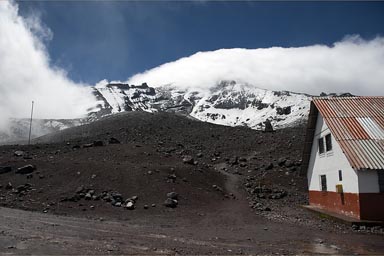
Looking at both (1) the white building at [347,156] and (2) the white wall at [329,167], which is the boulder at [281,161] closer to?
(1) the white building at [347,156]

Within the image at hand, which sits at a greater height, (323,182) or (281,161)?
(281,161)

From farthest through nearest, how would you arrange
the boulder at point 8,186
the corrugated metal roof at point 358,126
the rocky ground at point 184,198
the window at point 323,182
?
the boulder at point 8,186, the window at point 323,182, the corrugated metal roof at point 358,126, the rocky ground at point 184,198

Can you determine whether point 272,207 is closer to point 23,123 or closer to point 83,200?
point 83,200

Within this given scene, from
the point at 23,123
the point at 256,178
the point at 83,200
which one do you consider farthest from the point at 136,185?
the point at 23,123

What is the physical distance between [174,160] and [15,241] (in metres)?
24.3

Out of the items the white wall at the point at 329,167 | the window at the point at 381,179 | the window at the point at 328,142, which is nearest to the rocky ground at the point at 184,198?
the window at the point at 381,179

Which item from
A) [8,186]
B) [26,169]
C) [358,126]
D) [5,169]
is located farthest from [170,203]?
[5,169]

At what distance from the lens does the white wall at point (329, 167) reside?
19.2 meters

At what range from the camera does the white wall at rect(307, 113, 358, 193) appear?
19.2 meters

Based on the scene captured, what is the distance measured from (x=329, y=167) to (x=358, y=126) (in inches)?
117

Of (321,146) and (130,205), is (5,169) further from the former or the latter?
(321,146)

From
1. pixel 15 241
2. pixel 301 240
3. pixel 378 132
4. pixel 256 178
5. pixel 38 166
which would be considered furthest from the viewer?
Answer: pixel 256 178

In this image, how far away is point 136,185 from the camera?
28.0 m

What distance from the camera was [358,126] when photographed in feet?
68.7
